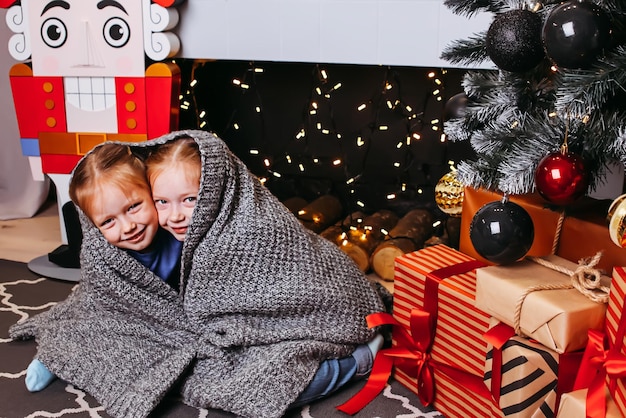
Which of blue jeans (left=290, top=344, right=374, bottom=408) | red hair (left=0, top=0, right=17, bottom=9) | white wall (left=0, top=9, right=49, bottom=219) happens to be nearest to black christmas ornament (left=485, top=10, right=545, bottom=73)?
blue jeans (left=290, top=344, right=374, bottom=408)

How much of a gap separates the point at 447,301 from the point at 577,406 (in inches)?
16.1

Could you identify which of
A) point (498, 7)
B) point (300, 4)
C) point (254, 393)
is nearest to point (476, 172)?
point (498, 7)

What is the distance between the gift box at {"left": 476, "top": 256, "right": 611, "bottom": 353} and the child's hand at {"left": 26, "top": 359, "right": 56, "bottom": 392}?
95cm

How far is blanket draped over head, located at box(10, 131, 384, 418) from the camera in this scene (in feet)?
4.52

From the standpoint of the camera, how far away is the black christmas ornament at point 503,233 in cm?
116

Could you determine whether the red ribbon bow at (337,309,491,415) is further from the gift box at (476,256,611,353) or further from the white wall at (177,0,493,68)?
the white wall at (177,0,493,68)

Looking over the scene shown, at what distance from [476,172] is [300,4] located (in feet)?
2.72

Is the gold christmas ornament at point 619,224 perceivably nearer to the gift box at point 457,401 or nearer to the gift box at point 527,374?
the gift box at point 527,374

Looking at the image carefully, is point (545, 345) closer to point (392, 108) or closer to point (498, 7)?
point (498, 7)

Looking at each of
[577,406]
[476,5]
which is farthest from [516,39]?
[577,406]

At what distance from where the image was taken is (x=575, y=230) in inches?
50.0

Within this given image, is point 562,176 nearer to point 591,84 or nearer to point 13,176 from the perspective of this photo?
point 591,84

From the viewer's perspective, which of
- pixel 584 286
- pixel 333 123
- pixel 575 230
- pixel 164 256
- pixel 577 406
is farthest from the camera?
pixel 333 123

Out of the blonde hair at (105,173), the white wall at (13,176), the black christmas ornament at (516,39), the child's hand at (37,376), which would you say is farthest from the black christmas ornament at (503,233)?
the white wall at (13,176)
